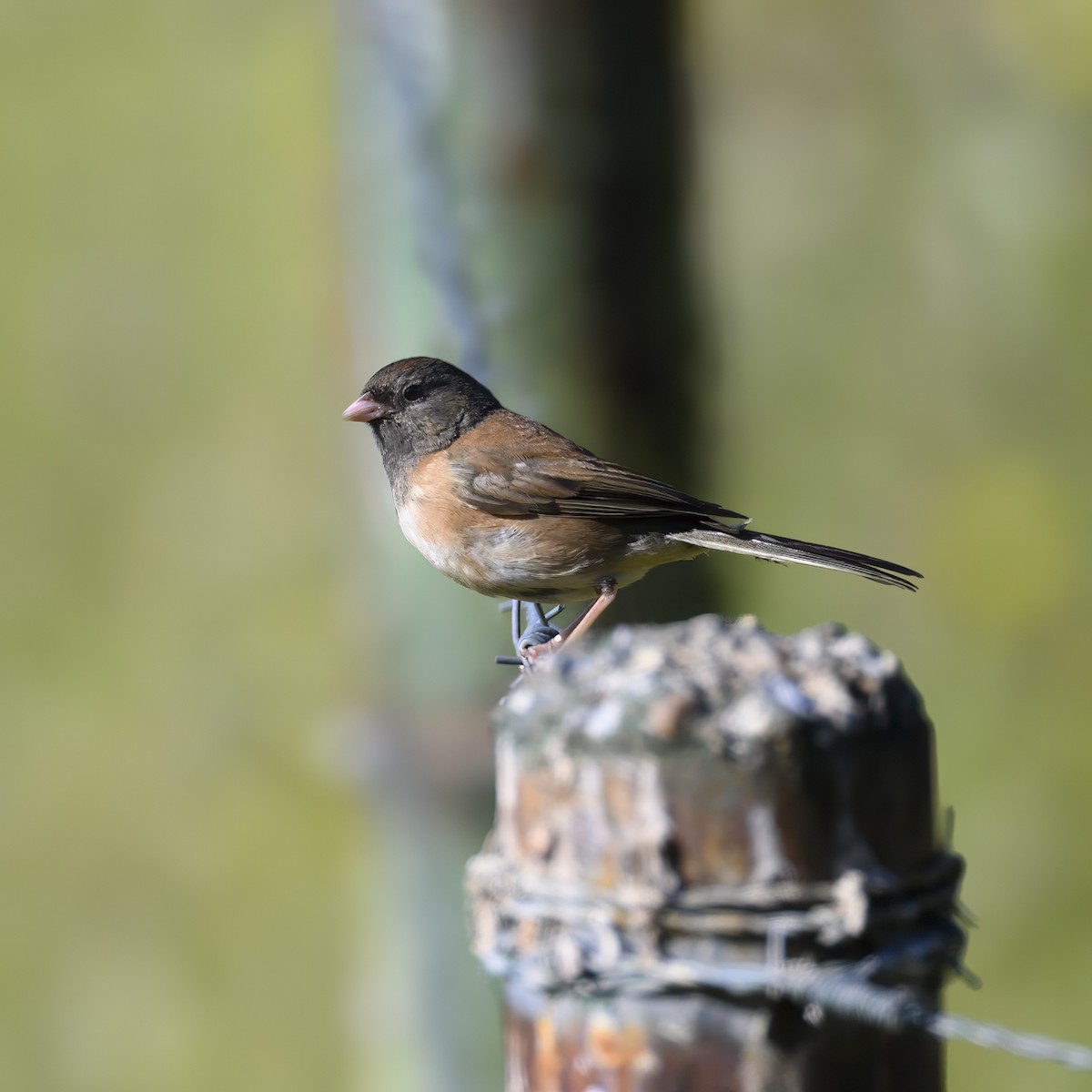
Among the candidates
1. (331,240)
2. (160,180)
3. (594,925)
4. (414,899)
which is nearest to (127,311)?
(160,180)

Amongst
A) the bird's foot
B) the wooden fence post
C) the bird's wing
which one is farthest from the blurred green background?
the wooden fence post

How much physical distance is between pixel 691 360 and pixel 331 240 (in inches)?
47.8

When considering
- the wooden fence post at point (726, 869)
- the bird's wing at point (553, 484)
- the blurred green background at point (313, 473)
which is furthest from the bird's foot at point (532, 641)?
the blurred green background at point (313, 473)

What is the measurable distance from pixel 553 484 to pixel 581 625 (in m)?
0.31

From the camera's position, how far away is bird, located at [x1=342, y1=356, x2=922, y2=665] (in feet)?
8.02

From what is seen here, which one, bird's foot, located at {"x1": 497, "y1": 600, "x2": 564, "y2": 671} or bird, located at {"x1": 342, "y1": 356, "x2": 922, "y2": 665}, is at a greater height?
bird, located at {"x1": 342, "y1": 356, "x2": 922, "y2": 665}

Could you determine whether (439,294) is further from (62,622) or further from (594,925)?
(62,622)

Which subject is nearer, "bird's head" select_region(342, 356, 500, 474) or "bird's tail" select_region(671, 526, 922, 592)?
"bird's tail" select_region(671, 526, 922, 592)

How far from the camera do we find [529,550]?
2.46 metres

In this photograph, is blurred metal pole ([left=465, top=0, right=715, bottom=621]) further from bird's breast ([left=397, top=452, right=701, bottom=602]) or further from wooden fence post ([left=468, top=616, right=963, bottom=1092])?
wooden fence post ([left=468, top=616, right=963, bottom=1092])

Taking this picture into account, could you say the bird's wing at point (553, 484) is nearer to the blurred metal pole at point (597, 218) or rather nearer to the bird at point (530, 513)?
the bird at point (530, 513)

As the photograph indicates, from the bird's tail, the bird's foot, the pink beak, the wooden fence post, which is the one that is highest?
the pink beak

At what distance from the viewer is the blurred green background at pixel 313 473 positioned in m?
5.63

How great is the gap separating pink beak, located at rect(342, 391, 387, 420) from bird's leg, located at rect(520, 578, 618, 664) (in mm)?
560
